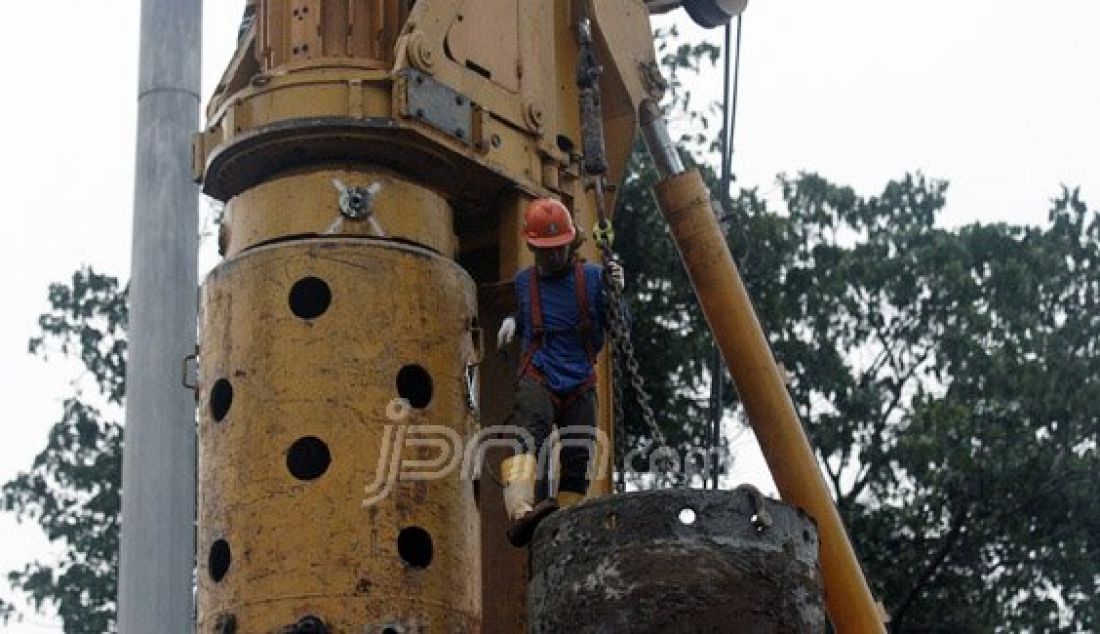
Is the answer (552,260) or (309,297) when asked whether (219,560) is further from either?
(552,260)

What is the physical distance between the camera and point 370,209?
33.1 ft

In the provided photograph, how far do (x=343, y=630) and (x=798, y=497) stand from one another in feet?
11.1

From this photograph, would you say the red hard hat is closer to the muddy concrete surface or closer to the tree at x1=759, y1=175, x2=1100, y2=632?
the muddy concrete surface

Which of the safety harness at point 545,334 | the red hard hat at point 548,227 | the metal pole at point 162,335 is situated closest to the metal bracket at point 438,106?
the red hard hat at point 548,227

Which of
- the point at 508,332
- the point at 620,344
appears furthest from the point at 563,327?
the point at 620,344

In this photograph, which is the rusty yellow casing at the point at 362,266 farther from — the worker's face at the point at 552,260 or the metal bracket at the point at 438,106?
the worker's face at the point at 552,260

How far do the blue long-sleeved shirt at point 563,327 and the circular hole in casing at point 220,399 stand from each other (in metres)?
1.57

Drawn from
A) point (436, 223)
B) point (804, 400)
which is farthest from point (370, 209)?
point (804, 400)

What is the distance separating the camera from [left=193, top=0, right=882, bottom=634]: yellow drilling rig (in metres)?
9.41

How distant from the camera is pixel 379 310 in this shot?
9773 millimetres

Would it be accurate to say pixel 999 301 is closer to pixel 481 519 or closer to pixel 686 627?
pixel 481 519

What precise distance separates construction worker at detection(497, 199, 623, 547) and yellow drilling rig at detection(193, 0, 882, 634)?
2.21ft

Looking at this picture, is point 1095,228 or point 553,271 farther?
point 1095,228

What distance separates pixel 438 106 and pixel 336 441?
1.94m
